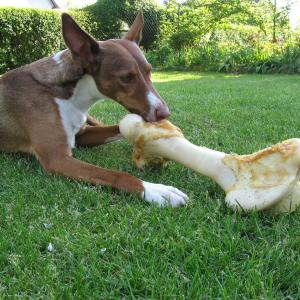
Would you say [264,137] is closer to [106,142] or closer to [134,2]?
[106,142]

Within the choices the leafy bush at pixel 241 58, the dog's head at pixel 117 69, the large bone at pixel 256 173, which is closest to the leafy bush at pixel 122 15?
the leafy bush at pixel 241 58

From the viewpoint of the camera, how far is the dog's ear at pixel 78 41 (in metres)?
2.88

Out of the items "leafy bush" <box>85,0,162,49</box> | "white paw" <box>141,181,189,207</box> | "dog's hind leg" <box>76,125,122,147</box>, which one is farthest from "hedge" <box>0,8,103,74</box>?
"white paw" <box>141,181,189,207</box>

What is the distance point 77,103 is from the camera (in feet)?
10.3

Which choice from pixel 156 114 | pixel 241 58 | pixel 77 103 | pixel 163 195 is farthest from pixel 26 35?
pixel 163 195

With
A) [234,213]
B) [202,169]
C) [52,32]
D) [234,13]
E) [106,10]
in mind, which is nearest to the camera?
[234,213]

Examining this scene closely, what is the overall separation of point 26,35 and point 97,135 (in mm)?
11120

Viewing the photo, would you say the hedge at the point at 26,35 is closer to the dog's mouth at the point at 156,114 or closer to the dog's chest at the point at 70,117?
the dog's chest at the point at 70,117

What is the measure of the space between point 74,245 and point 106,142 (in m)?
1.80

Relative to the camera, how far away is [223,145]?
341 cm

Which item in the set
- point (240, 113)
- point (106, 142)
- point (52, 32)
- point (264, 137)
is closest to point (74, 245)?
point (106, 142)

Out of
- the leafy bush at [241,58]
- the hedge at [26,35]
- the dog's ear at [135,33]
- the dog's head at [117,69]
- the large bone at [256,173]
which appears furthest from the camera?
the hedge at [26,35]

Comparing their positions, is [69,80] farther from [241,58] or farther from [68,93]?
[241,58]

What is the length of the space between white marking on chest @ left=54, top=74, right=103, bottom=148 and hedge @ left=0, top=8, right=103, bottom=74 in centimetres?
1048
